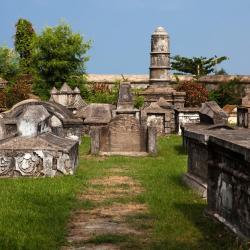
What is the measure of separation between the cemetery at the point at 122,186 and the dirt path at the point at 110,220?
0.01 metres

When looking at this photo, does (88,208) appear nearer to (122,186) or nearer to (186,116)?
(122,186)

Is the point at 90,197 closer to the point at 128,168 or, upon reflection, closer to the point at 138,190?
the point at 138,190

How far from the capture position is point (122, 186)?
1095cm

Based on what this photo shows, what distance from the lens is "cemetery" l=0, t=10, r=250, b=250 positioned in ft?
21.5

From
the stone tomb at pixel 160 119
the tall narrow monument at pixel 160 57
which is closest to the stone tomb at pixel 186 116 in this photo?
the stone tomb at pixel 160 119

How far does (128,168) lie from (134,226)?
654 centimetres

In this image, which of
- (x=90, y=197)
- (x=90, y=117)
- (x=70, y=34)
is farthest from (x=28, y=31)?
(x=90, y=197)

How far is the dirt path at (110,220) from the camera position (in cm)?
650

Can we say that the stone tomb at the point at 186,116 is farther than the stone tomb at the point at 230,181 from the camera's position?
Yes

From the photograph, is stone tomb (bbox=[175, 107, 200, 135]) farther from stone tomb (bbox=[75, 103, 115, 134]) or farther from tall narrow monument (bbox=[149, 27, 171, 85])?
tall narrow monument (bbox=[149, 27, 171, 85])

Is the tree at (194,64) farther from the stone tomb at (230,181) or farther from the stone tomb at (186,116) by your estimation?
the stone tomb at (230,181)

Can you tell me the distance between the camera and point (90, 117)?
23.7m

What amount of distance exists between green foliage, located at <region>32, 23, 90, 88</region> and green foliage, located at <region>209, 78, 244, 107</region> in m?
10.2

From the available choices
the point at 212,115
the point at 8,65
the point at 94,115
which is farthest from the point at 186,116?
the point at 8,65
